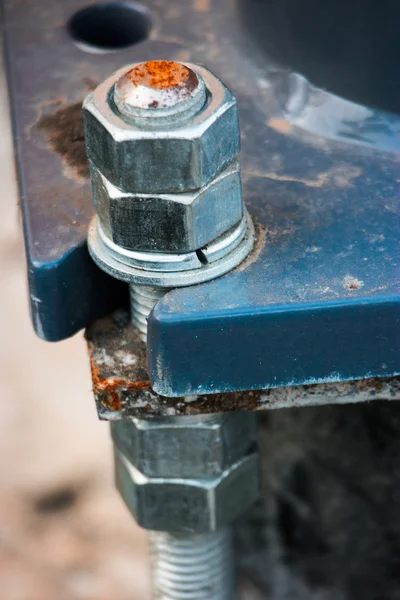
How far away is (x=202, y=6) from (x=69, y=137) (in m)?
0.28

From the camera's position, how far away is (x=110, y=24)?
1143 millimetres

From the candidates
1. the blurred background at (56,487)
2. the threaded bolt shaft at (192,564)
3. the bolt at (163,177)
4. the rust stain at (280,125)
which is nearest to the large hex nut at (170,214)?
the bolt at (163,177)

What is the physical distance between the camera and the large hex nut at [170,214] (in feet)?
2.34

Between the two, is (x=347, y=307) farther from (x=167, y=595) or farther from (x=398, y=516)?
(x=398, y=516)

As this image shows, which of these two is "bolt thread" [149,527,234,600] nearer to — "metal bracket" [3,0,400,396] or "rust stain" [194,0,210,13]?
"metal bracket" [3,0,400,396]

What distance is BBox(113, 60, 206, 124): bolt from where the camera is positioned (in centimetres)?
69

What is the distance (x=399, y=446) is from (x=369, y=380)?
51 cm

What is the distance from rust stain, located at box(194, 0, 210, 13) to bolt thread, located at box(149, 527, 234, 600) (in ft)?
1.78

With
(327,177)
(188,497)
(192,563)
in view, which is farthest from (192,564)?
(327,177)

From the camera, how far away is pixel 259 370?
744 mm

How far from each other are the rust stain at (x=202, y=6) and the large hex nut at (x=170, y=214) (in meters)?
0.44

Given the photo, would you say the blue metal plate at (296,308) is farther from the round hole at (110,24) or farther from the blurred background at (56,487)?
the blurred background at (56,487)

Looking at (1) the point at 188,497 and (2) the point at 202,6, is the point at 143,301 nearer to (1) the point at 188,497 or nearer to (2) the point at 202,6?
(1) the point at 188,497

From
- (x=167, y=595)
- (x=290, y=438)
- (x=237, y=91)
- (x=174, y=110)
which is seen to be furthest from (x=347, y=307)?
(x=290, y=438)
